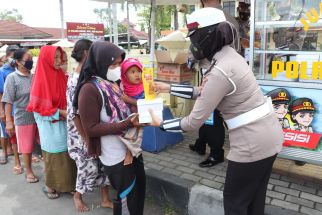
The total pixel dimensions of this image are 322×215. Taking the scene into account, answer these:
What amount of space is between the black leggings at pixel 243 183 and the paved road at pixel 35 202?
1.21 meters

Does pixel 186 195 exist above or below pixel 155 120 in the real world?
below

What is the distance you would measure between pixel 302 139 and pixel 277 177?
20.8 inches

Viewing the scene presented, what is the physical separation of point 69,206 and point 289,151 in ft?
7.68

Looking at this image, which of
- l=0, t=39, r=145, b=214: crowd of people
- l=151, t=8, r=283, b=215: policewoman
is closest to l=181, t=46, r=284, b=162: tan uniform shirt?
l=151, t=8, r=283, b=215: policewoman

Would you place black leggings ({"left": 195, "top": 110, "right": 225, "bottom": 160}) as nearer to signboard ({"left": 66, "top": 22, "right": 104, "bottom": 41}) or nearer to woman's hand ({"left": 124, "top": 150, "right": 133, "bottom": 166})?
woman's hand ({"left": 124, "top": 150, "right": 133, "bottom": 166})

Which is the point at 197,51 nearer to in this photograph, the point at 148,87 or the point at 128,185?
the point at 148,87

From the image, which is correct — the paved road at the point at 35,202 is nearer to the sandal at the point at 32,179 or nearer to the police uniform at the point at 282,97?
the sandal at the point at 32,179

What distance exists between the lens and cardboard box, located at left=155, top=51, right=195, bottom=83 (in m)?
4.74

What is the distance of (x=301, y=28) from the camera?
2871 mm

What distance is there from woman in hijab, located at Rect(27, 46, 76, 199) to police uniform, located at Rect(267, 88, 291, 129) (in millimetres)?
2120

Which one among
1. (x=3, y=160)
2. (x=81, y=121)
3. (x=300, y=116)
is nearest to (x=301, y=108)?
(x=300, y=116)

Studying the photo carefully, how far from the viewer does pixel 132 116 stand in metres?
2.17

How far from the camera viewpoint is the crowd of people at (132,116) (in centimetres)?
181

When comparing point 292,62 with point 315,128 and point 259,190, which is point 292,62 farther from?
point 259,190
